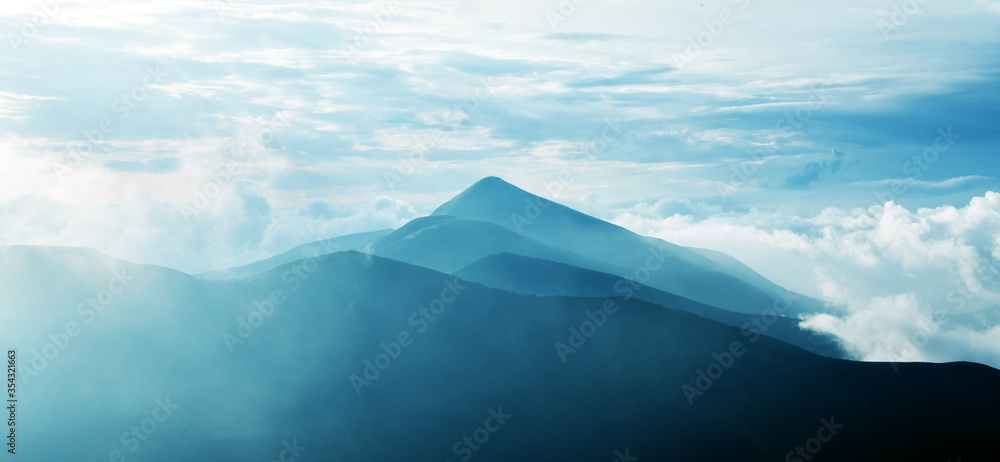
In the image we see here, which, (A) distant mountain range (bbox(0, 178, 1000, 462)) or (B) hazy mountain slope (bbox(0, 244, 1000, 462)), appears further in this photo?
(A) distant mountain range (bbox(0, 178, 1000, 462))

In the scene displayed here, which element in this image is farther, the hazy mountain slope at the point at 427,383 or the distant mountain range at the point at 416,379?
the distant mountain range at the point at 416,379

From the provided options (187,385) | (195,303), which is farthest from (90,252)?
(187,385)

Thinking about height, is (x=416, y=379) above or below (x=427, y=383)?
below

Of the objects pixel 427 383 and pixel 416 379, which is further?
pixel 416 379

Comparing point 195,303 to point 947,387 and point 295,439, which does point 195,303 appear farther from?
point 947,387
